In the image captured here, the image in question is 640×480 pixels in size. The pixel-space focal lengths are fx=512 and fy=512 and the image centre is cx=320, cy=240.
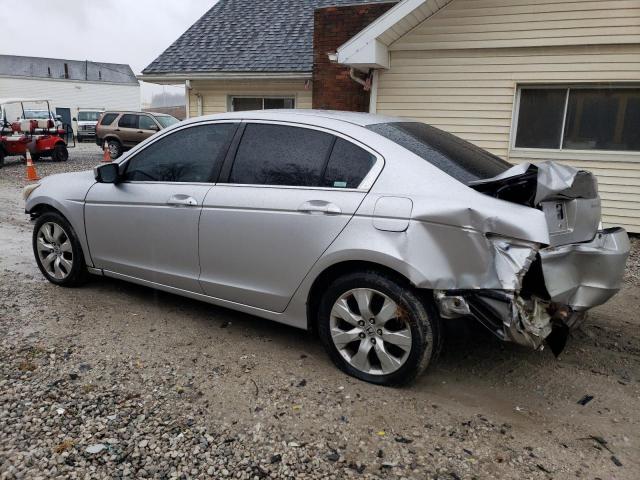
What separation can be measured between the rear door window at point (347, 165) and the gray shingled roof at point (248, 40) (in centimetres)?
816

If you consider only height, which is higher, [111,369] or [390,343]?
[390,343]

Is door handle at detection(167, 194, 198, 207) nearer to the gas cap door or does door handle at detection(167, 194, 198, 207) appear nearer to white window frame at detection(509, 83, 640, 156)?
the gas cap door

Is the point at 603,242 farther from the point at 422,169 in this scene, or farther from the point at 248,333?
the point at 248,333

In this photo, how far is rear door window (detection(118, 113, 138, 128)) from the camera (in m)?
18.9

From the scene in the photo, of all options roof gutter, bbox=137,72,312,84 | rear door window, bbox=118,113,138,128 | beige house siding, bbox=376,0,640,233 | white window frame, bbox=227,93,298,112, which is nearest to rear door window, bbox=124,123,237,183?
beige house siding, bbox=376,0,640,233

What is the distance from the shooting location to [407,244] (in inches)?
116

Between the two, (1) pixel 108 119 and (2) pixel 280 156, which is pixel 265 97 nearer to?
(2) pixel 280 156

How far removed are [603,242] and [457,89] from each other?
5.99 metres

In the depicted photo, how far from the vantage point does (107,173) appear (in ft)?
14.1

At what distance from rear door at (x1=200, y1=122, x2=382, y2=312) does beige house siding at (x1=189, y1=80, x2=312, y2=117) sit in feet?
26.9

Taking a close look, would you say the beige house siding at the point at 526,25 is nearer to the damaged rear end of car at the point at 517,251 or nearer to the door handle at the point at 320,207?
the damaged rear end of car at the point at 517,251

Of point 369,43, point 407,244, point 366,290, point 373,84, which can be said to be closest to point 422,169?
point 407,244

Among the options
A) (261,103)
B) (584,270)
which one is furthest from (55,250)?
(261,103)

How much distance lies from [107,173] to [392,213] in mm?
2570
